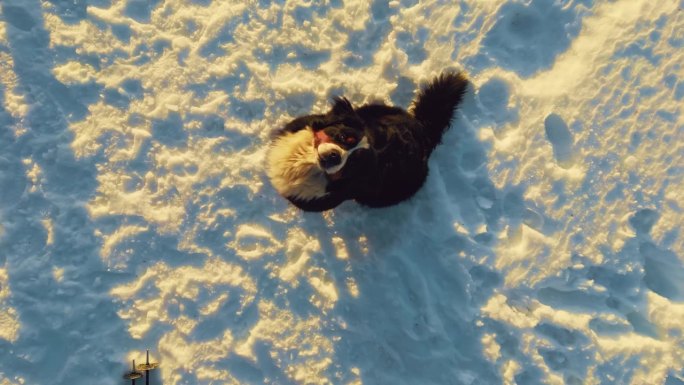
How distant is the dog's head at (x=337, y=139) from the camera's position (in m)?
2.83

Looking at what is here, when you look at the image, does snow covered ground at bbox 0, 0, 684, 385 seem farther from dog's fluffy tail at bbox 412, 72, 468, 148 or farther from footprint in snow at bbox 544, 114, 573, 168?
dog's fluffy tail at bbox 412, 72, 468, 148

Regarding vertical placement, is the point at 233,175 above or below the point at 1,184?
above

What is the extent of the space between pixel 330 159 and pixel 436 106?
1.40 m

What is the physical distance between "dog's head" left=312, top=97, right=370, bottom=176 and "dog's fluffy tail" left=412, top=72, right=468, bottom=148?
0.66m

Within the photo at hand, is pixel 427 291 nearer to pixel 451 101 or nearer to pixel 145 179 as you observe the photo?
pixel 451 101

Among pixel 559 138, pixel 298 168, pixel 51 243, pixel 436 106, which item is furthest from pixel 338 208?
pixel 51 243

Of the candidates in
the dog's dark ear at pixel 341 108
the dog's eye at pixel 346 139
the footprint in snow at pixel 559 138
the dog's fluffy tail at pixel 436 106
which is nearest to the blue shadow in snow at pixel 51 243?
the dog's dark ear at pixel 341 108

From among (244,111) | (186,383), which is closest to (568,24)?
(244,111)

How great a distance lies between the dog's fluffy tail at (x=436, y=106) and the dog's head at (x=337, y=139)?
2.17 ft

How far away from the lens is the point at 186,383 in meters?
3.78

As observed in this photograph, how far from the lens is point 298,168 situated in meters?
3.03

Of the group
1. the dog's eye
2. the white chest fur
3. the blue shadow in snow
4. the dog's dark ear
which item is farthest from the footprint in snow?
the blue shadow in snow

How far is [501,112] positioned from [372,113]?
1272 millimetres

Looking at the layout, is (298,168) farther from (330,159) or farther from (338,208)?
(338,208)
